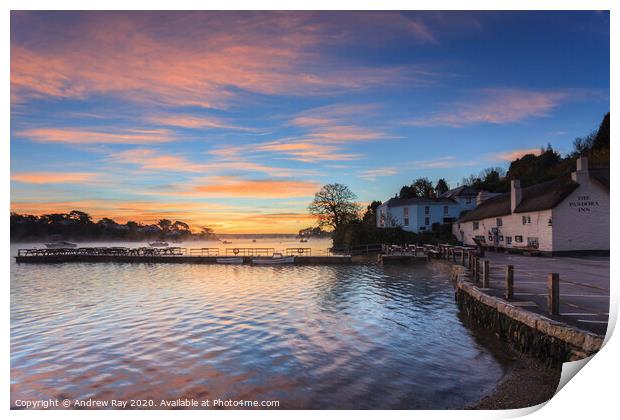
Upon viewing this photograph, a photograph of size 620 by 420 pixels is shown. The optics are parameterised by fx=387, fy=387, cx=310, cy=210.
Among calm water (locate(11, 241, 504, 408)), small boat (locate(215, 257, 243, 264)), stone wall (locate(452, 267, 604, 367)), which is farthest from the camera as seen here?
small boat (locate(215, 257, 243, 264))

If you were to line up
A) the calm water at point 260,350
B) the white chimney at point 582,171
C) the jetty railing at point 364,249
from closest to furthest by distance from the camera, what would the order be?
the calm water at point 260,350 → the white chimney at point 582,171 → the jetty railing at point 364,249

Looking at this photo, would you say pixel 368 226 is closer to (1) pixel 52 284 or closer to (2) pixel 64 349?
(1) pixel 52 284

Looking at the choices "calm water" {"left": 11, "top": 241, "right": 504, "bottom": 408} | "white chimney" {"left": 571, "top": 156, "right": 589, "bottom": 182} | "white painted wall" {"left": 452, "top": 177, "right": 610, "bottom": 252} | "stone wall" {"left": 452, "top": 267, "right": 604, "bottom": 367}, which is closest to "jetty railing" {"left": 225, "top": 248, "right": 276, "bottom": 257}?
"calm water" {"left": 11, "top": 241, "right": 504, "bottom": 408}

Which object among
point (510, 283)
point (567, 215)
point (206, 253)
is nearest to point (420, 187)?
point (206, 253)

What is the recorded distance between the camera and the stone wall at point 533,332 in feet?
24.0

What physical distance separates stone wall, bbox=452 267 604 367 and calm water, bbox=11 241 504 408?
665mm

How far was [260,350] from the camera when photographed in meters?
10.1

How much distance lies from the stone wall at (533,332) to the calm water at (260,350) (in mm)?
A: 665

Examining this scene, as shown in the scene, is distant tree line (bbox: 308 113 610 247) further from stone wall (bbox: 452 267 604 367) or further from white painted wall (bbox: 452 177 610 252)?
stone wall (bbox: 452 267 604 367)

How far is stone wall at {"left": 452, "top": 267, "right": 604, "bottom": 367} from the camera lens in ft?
24.0

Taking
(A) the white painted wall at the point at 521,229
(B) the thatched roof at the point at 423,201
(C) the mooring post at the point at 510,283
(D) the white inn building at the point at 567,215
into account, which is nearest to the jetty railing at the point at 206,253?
(B) the thatched roof at the point at 423,201

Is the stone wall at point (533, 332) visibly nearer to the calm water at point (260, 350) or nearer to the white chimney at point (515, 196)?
the calm water at point (260, 350)

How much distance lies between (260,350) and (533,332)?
257 inches
